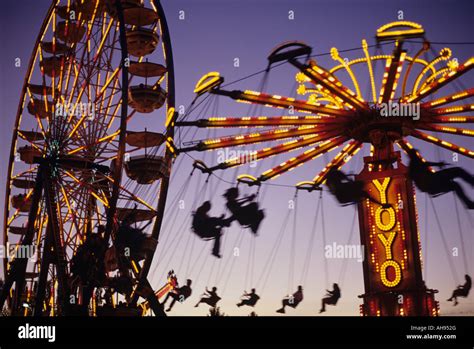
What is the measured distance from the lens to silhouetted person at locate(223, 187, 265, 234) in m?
25.1

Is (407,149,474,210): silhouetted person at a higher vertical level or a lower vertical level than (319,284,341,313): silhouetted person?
higher

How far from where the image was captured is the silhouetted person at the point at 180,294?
25359 millimetres

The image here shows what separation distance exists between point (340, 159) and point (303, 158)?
1.41m

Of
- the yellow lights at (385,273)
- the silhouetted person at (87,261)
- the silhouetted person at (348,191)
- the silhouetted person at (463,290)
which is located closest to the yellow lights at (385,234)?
the yellow lights at (385,273)

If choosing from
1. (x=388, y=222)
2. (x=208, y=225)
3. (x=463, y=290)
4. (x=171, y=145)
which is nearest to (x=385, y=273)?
(x=388, y=222)

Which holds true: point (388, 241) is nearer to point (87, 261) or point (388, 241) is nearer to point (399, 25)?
point (399, 25)

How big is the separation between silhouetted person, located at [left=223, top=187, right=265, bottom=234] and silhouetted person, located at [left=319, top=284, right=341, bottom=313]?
2.75 meters

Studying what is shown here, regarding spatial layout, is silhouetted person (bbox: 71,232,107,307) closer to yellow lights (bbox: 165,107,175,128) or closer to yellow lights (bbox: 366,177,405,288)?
yellow lights (bbox: 165,107,175,128)

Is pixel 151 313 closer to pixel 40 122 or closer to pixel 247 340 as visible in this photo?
pixel 40 122

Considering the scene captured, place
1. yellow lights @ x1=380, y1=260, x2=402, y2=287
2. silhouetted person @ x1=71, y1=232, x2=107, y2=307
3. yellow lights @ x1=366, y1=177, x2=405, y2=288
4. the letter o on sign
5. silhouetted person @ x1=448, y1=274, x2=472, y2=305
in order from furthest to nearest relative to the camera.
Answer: silhouetted person @ x1=71, y1=232, x2=107, y2=307 < the letter o on sign < yellow lights @ x1=366, y1=177, x2=405, y2=288 < yellow lights @ x1=380, y1=260, x2=402, y2=287 < silhouetted person @ x1=448, y1=274, x2=472, y2=305

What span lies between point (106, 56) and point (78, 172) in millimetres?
3585

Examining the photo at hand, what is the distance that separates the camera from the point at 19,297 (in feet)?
86.9

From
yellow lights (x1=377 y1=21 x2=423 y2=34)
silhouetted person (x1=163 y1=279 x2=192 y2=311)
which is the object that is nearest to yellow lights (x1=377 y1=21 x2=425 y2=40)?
yellow lights (x1=377 y1=21 x2=423 y2=34)

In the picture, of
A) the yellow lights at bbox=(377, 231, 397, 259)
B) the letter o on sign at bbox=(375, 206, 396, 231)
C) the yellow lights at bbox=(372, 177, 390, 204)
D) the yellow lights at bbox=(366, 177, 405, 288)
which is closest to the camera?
the yellow lights at bbox=(366, 177, 405, 288)
